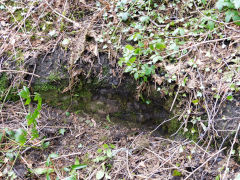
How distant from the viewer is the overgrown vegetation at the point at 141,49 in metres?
2.10

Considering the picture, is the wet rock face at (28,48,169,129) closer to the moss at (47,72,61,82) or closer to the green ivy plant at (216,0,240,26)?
the moss at (47,72,61,82)

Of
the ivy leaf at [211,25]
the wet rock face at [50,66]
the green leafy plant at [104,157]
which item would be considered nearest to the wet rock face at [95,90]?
the wet rock face at [50,66]

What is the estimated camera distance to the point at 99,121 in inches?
107

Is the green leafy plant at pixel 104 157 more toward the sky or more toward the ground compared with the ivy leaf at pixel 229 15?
more toward the ground

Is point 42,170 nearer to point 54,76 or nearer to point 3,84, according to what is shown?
point 54,76

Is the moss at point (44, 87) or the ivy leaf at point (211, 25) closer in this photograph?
the ivy leaf at point (211, 25)

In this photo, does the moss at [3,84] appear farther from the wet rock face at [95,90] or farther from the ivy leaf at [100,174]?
the ivy leaf at [100,174]

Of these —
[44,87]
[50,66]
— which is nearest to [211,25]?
[50,66]

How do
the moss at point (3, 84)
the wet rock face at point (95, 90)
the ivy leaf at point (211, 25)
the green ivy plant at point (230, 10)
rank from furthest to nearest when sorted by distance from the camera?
the moss at point (3, 84)
the wet rock face at point (95, 90)
the ivy leaf at point (211, 25)
the green ivy plant at point (230, 10)

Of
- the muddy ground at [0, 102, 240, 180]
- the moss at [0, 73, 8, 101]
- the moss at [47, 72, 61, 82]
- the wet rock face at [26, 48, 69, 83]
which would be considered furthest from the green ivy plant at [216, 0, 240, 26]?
the moss at [0, 73, 8, 101]

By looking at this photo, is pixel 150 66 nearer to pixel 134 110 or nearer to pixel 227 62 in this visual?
pixel 134 110

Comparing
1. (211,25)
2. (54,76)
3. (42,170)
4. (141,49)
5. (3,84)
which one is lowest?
(42,170)

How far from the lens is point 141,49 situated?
2.30m

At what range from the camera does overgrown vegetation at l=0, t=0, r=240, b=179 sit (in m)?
2.10
